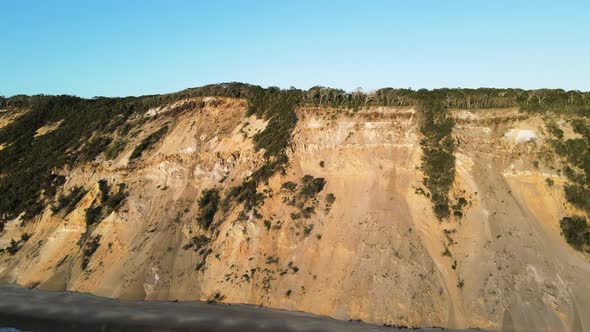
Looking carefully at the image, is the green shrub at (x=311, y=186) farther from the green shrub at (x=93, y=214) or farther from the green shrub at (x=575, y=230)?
the green shrub at (x=93, y=214)

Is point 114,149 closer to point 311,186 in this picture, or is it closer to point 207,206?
point 207,206

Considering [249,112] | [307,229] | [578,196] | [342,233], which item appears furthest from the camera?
[249,112]

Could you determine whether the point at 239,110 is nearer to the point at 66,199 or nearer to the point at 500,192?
the point at 66,199

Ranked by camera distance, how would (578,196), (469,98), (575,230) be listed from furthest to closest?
(469,98) < (578,196) < (575,230)

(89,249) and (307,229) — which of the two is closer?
(307,229)

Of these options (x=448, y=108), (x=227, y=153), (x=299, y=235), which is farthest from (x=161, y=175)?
(x=448, y=108)

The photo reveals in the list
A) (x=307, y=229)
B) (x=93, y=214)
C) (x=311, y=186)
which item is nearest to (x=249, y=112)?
(x=311, y=186)

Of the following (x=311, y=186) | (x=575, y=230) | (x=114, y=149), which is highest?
(x=114, y=149)
